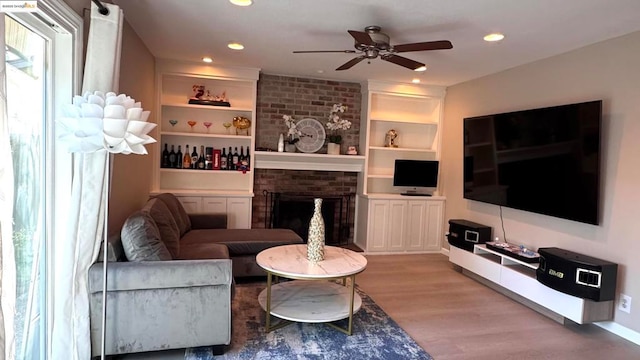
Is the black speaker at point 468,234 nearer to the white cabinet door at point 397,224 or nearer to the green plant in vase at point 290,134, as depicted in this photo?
the white cabinet door at point 397,224

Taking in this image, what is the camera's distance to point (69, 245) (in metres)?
2.34

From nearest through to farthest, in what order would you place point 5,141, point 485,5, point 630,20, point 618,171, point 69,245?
point 5,141
point 69,245
point 485,5
point 630,20
point 618,171

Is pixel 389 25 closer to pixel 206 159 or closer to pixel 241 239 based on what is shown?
pixel 241 239

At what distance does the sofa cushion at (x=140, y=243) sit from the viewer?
256cm

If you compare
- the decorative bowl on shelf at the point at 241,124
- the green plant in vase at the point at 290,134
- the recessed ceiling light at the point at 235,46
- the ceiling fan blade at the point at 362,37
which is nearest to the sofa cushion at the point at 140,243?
the ceiling fan blade at the point at 362,37

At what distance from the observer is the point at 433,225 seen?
18.9ft

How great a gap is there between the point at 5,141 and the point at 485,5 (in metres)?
2.90

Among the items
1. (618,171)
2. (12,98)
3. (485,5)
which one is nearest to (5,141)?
(12,98)

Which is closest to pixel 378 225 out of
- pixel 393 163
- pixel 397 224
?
pixel 397 224

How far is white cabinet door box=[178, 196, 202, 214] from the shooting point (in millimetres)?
4945

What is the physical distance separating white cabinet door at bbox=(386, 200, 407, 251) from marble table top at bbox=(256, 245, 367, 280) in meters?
2.24

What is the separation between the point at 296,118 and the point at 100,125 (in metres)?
3.62

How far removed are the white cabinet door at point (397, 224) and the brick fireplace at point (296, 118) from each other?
0.81m

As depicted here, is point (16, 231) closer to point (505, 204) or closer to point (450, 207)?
point (505, 204)
